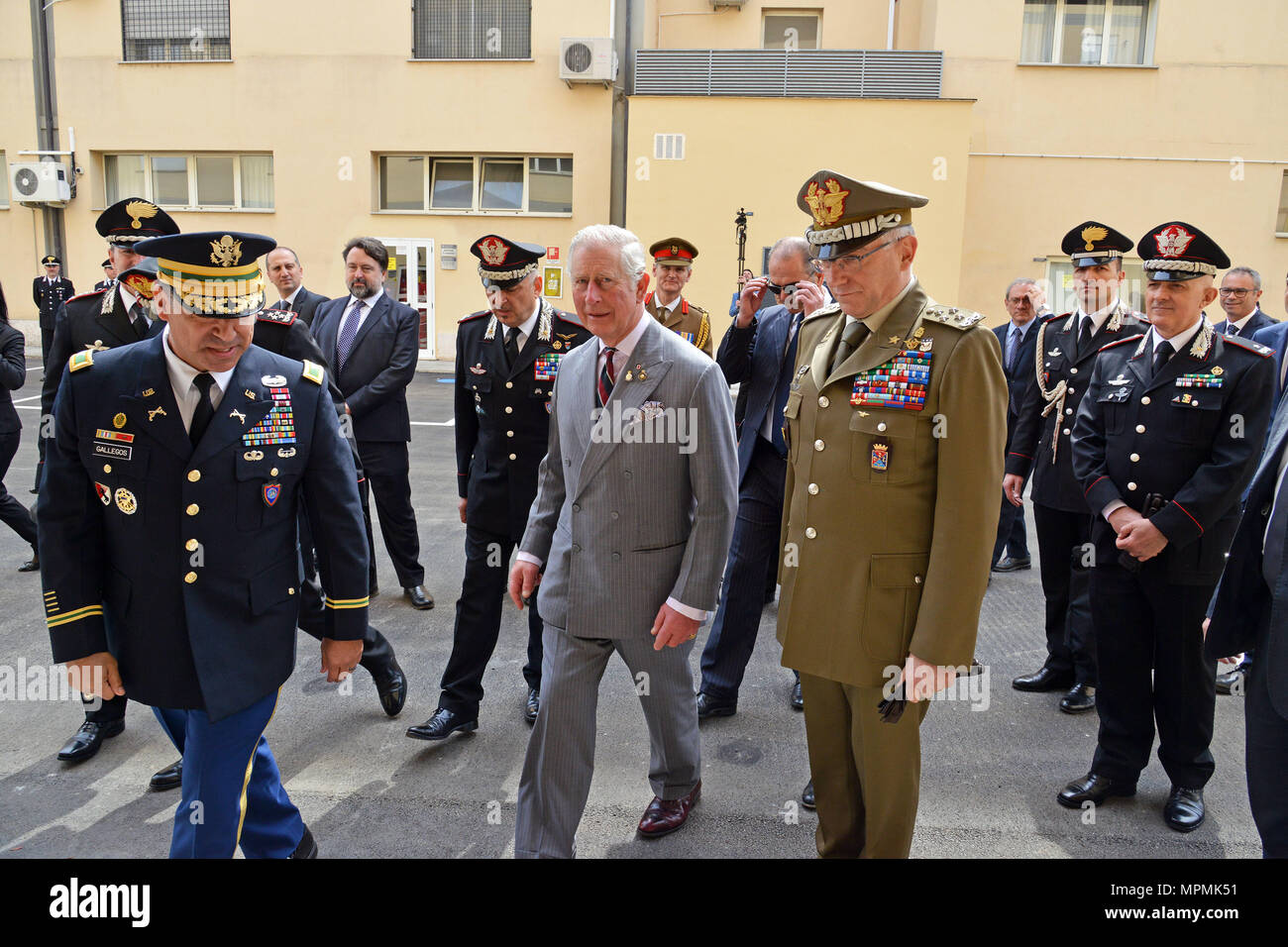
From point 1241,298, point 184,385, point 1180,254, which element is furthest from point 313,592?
point 1241,298

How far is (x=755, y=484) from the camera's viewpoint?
4.23 m

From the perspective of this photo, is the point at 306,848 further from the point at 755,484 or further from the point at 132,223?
the point at 132,223

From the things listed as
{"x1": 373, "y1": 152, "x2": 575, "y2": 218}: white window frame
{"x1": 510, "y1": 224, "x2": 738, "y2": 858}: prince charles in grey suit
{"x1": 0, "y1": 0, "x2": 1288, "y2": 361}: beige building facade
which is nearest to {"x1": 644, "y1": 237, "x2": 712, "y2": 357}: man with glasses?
{"x1": 510, "y1": 224, "x2": 738, "y2": 858}: prince charles in grey suit

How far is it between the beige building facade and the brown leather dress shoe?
1443 centimetres

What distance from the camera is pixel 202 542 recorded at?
94.4 inches

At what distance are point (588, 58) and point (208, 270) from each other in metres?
15.9

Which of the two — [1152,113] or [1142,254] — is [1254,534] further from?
[1152,113]

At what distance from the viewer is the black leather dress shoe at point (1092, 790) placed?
351 cm

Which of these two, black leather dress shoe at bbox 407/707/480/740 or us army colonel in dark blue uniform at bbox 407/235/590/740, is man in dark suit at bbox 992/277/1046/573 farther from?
black leather dress shoe at bbox 407/707/480/740

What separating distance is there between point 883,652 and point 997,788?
5.14ft

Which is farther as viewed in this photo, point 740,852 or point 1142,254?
point 1142,254

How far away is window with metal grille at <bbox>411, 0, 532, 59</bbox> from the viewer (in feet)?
57.2

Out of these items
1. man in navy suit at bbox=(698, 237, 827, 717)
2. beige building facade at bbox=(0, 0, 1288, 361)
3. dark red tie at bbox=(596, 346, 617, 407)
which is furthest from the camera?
beige building facade at bbox=(0, 0, 1288, 361)

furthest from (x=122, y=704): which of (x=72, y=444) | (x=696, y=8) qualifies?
(x=696, y=8)
